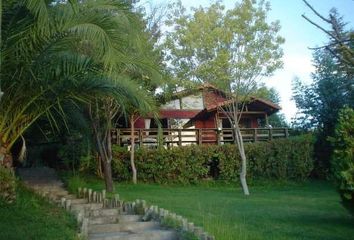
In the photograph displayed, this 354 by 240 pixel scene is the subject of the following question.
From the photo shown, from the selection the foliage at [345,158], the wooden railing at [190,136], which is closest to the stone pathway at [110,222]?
the foliage at [345,158]

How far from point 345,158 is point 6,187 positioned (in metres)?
6.11

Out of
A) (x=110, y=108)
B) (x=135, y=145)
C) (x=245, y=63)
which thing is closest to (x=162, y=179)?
(x=135, y=145)

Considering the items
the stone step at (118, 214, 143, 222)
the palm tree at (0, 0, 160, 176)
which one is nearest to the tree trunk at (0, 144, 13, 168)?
the palm tree at (0, 0, 160, 176)

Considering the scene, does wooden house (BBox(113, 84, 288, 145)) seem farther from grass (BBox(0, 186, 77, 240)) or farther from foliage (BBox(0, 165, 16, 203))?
foliage (BBox(0, 165, 16, 203))

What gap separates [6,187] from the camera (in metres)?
8.84

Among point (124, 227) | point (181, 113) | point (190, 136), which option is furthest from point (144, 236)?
point (181, 113)

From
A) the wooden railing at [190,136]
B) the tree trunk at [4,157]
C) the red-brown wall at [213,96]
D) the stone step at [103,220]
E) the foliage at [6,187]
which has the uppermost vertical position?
the red-brown wall at [213,96]

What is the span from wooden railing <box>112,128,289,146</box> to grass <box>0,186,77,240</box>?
10.5 meters

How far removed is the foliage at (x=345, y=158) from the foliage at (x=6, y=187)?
233 inches

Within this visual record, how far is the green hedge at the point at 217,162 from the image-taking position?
18719 millimetres

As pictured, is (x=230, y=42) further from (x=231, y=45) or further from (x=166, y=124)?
(x=166, y=124)

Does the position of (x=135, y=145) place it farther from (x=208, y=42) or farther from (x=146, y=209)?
(x=146, y=209)

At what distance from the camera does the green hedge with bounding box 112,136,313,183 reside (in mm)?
18719

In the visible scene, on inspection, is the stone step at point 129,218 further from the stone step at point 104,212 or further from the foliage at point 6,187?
the foliage at point 6,187
